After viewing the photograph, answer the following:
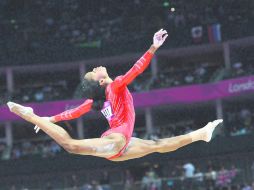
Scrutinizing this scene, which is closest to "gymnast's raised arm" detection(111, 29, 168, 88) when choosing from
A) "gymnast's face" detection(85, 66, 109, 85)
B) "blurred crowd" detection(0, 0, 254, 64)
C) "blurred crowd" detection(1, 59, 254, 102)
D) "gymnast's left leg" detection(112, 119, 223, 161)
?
"gymnast's face" detection(85, 66, 109, 85)

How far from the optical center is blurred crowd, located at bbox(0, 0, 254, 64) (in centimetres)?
3250

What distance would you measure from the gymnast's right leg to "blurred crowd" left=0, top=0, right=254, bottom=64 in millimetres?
23294

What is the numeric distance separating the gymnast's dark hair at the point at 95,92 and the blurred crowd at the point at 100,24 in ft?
74.2

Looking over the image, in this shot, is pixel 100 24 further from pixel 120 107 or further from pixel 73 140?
pixel 73 140

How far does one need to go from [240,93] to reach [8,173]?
38.9 ft

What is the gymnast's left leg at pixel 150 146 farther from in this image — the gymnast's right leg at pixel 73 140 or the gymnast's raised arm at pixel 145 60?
the gymnast's raised arm at pixel 145 60

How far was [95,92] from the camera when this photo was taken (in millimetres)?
9609

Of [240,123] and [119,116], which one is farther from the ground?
[119,116]

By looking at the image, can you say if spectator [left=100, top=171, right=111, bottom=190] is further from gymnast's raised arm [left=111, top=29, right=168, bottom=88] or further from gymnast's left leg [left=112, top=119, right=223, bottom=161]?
gymnast's raised arm [left=111, top=29, right=168, bottom=88]

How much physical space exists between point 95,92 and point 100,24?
83.8ft

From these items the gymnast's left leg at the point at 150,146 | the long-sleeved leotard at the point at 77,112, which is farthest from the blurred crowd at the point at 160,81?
the gymnast's left leg at the point at 150,146

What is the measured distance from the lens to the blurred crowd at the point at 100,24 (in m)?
32.5

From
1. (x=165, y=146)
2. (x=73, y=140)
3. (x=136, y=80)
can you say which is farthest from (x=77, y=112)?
(x=136, y=80)

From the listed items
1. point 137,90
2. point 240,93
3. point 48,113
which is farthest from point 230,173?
point 48,113
